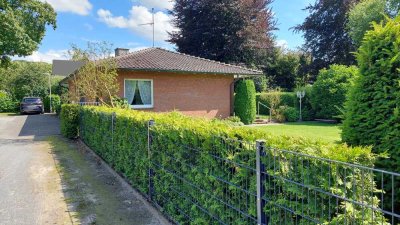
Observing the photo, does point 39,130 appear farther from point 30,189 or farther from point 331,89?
point 331,89

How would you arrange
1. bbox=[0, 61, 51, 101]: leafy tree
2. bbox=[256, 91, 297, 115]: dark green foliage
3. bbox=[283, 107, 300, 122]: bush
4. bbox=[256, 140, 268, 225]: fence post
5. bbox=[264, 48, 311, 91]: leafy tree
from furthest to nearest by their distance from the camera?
bbox=[0, 61, 51, 101]: leafy tree → bbox=[264, 48, 311, 91]: leafy tree → bbox=[256, 91, 297, 115]: dark green foliage → bbox=[283, 107, 300, 122]: bush → bbox=[256, 140, 268, 225]: fence post

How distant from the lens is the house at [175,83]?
15.4 metres

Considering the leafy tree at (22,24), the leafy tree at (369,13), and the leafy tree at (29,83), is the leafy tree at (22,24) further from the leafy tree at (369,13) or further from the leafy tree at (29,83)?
the leafy tree at (369,13)

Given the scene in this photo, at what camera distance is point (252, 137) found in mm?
2936

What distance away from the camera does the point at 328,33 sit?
106 ft

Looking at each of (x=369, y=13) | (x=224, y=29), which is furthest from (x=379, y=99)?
(x=224, y=29)

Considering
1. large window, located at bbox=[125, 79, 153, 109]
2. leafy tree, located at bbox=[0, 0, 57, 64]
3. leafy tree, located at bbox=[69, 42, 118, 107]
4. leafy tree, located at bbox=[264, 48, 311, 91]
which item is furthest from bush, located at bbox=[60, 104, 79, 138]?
leafy tree, located at bbox=[264, 48, 311, 91]

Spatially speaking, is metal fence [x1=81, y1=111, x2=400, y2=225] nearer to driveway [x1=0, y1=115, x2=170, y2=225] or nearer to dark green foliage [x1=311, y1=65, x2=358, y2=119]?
driveway [x1=0, y1=115, x2=170, y2=225]

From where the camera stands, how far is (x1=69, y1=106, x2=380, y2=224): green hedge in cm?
223

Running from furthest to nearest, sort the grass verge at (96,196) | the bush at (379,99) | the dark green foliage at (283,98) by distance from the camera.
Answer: the dark green foliage at (283,98) < the grass verge at (96,196) < the bush at (379,99)

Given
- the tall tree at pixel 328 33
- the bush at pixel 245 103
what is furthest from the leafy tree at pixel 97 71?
the tall tree at pixel 328 33

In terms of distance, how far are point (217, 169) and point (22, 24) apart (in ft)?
75.9

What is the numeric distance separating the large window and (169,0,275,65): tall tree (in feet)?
44.3

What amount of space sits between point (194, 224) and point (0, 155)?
8.82 meters
